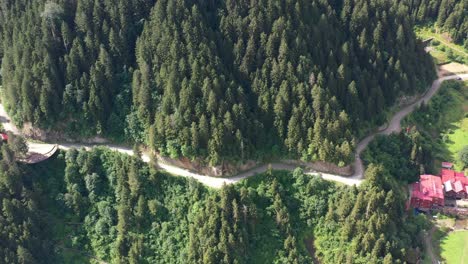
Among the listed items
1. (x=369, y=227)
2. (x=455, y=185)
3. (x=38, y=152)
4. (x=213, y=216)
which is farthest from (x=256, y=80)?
(x=38, y=152)

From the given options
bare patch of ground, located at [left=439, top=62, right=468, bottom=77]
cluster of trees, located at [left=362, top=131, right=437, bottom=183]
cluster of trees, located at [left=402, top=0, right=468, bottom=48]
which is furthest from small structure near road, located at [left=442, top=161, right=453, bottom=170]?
cluster of trees, located at [left=402, top=0, right=468, bottom=48]

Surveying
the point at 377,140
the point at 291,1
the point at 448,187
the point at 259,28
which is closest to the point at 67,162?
the point at 259,28

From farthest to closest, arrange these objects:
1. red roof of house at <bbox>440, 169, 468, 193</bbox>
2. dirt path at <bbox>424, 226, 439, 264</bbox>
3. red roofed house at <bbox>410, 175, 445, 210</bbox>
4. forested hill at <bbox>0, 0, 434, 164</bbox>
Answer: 1. red roof of house at <bbox>440, 169, 468, 193</bbox>
2. red roofed house at <bbox>410, 175, 445, 210</bbox>
3. forested hill at <bbox>0, 0, 434, 164</bbox>
4. dirt path at <bbox>424, 226, 439, 264</bbox>

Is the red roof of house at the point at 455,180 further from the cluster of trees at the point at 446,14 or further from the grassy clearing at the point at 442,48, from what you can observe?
the cluster of trees at the point at 446,14

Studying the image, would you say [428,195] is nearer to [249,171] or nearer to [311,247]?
[311,247]

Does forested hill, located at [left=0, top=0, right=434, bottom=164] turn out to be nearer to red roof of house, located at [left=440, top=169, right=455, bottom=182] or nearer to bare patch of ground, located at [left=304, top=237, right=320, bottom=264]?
bare patch of ground, located at [left=304, top=237, right=320, bottom=264]

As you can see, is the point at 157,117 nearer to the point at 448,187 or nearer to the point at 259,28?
the point at 259,28
